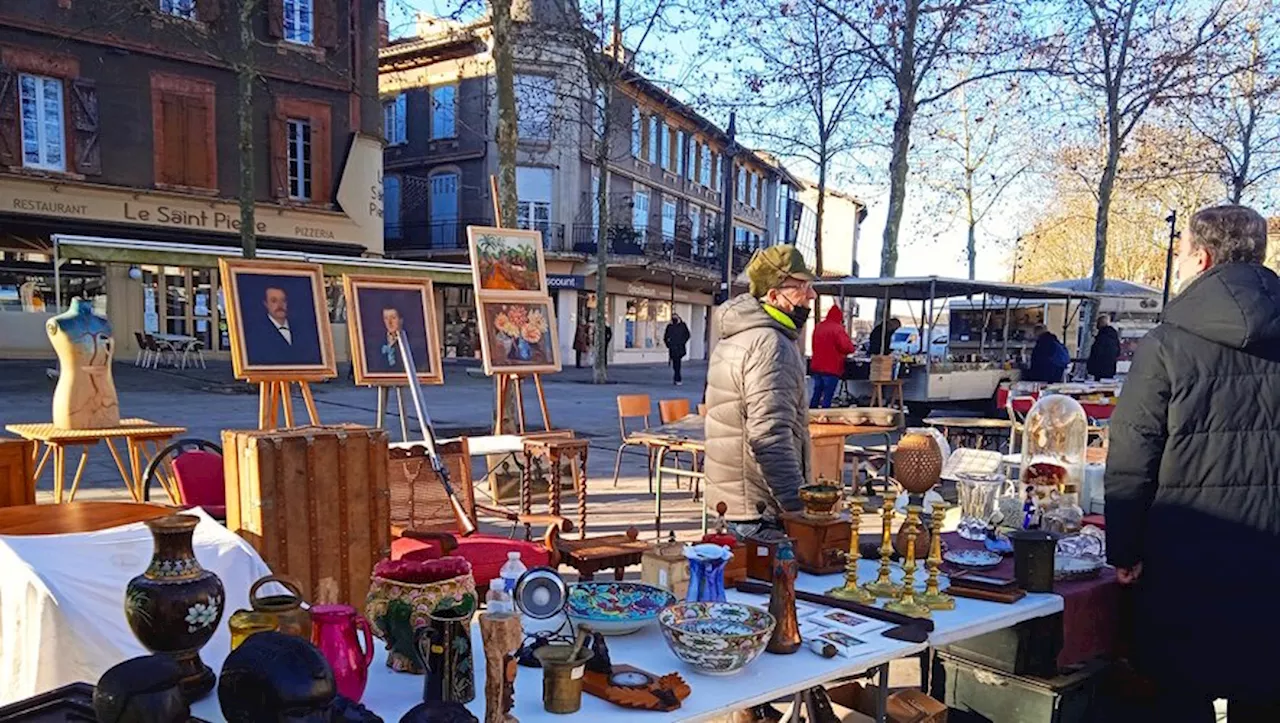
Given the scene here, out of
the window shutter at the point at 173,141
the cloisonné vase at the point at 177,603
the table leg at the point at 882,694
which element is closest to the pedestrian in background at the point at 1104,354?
the table leg at the point at 882,694

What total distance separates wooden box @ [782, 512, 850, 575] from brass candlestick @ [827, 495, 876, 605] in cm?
8

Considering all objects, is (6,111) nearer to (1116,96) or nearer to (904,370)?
(904,370)

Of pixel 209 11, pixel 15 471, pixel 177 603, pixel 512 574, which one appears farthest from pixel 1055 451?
pixel 209 11

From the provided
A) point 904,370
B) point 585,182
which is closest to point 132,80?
point 585,182

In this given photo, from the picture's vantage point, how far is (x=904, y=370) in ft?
35.5

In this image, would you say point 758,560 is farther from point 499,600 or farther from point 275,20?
point 275,20

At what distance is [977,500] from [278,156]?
18.0 meters

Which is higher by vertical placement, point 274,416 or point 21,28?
point 21,28

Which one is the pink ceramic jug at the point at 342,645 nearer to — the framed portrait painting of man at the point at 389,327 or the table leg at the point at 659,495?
the framed portrait painting of man at the point at 389,327

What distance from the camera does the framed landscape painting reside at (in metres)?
6.10

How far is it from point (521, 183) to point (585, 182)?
1946mm

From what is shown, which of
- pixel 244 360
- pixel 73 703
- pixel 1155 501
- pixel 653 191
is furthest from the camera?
pixel 653 191

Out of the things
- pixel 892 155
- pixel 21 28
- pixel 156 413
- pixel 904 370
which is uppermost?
pixel 21 28

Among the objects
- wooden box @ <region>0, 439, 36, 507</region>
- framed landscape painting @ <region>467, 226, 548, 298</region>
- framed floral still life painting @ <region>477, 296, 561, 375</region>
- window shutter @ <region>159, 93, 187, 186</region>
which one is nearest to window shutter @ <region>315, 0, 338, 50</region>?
window shutter @ <region>159, 93, 187, 186</region>
